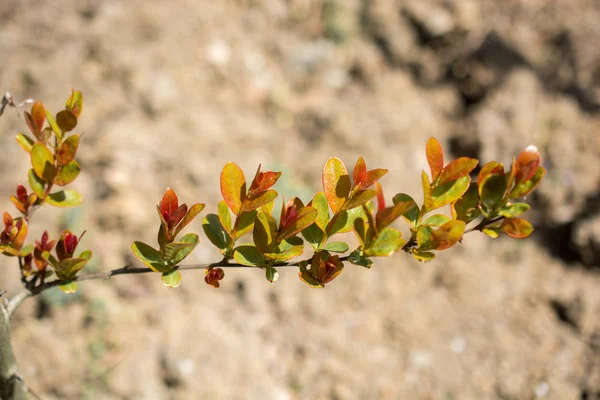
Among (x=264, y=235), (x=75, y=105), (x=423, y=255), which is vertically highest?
(x=75, y=105)

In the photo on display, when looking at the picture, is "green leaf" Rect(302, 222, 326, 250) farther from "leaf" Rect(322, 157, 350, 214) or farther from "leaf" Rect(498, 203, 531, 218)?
"leaf" Rect(498, 203, 531, 218)

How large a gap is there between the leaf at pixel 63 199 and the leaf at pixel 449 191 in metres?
0.66

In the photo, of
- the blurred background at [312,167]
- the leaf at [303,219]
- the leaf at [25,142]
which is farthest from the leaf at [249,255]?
the blurred background at [312,167]

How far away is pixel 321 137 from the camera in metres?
2.86

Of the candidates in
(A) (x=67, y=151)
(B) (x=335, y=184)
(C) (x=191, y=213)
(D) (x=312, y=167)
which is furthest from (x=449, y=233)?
(D) (x=312, y=167)

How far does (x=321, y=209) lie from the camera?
817 mm

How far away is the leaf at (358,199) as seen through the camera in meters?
0.74

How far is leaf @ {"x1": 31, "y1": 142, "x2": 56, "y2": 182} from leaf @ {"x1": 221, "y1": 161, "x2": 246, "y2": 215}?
0.34 m

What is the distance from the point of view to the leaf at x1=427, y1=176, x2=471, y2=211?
76cm

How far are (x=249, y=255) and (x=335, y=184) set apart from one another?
0.19 m

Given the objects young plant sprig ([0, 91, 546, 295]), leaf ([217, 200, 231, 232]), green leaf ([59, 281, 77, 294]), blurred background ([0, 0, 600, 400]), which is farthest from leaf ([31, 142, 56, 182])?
blurred background ([0, 0, 600, 400])

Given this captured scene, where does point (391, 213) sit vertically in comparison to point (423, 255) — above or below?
above

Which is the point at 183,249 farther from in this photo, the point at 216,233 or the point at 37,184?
the point at 37,184

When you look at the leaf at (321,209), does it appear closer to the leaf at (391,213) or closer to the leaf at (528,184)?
the leaf at (391,213)
